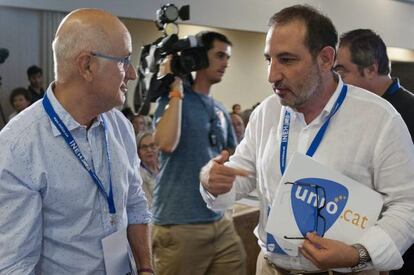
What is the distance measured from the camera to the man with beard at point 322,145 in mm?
1364

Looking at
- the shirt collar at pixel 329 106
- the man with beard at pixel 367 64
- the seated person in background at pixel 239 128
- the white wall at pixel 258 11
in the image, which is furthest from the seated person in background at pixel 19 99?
the shirt collar at pixel 329 106

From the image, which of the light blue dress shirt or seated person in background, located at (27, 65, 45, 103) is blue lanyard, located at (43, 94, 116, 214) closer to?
the light blue dress shirt

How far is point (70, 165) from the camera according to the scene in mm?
1380

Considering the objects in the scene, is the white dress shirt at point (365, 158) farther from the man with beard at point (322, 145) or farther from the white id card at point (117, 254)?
the white id card at point (117, 254)

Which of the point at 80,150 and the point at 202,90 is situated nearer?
the point at 80,150

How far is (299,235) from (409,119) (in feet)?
2.88

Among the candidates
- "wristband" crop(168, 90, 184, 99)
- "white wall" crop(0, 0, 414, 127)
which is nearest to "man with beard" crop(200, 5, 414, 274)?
"wristband" crop(168, 90, 184, 99)

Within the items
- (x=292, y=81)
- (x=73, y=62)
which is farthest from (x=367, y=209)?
(x=73, y=62)

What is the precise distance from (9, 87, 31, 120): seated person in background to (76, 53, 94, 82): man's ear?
3.79 m

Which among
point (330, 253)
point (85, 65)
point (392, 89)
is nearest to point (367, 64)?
point (392, 89)

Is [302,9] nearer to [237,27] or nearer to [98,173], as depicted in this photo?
[98,173]

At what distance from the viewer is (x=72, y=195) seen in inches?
54.1

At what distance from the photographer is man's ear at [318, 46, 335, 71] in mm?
1533

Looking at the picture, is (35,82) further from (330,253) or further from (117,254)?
(330,253)
